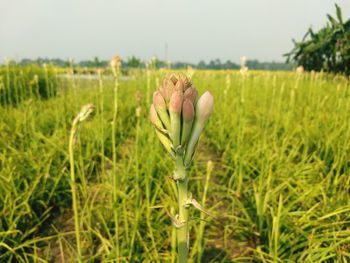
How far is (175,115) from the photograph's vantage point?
64 cm

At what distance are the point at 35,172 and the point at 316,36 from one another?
12.7m

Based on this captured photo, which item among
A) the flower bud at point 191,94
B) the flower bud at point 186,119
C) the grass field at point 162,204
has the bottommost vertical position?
the grass field at point 162,204

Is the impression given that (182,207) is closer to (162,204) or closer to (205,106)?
(205,106)

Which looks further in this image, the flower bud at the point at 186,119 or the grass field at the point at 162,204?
the grass field at the point at 162,204

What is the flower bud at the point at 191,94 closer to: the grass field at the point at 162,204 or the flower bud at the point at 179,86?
the flower bud at the point at 179,86

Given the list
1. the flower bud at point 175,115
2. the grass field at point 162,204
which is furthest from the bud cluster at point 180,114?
the grass field at point 162,204

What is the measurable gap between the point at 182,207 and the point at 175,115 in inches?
7.9

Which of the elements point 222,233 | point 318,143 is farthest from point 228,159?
point 222,233

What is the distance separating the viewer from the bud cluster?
640 millimetres

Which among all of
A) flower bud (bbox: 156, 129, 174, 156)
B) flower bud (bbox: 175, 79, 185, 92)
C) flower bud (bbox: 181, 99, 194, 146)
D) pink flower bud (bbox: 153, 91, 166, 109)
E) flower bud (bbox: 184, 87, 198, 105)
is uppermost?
flower bud (bbox: 175, 79, 185, 92)

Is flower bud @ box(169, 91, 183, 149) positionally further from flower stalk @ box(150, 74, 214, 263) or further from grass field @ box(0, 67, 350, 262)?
grass field @ box(0, 67, 350, 262)

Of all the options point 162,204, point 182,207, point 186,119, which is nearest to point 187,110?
point 186,119

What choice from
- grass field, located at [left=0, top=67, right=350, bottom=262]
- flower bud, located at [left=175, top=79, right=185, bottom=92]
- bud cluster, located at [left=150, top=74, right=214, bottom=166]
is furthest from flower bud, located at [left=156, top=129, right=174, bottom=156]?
grass field, located at [left=0, top=67, right=350, bottom=262]

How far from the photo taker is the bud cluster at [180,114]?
2.10 ft
